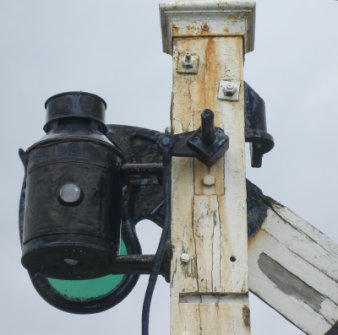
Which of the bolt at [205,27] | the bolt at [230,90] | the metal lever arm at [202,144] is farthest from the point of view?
the bolt at [205,27]

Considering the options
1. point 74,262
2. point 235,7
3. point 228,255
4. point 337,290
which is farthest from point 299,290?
point 235,7

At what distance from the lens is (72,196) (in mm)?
3045

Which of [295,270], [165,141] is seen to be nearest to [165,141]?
[165,141]

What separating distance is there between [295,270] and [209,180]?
584 millimetres

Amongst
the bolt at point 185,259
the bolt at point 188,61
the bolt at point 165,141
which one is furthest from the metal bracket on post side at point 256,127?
the bolt at point 185,259

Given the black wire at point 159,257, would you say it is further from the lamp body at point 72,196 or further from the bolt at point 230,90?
the bolt at point 230,90

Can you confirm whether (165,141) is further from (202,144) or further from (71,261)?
(71,261)

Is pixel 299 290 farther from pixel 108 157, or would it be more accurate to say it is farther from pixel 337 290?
pixel 108 157

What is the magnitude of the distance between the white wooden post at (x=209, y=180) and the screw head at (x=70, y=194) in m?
0.33

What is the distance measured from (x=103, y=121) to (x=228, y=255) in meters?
0.75

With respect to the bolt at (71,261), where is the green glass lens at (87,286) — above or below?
above

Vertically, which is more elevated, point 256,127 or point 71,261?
point 256,127

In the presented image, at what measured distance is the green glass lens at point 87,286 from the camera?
3.59 metres

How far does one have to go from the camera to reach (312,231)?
3471mm
